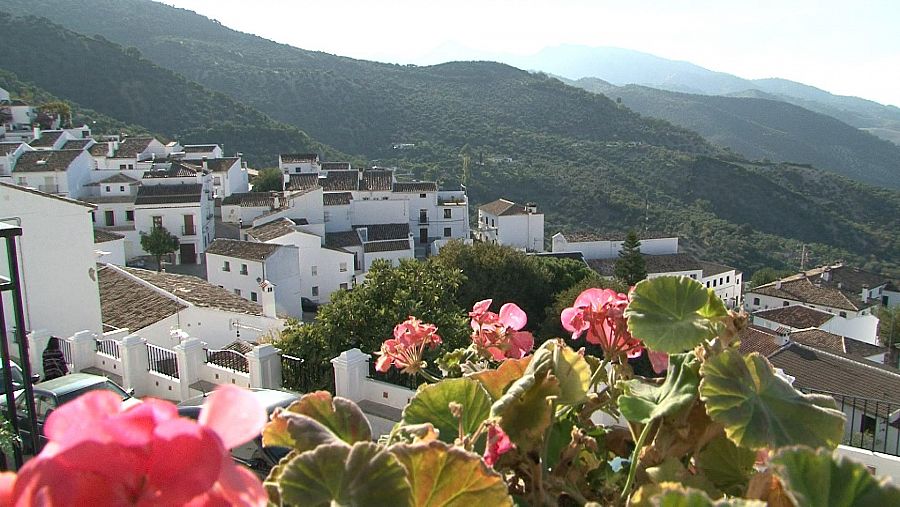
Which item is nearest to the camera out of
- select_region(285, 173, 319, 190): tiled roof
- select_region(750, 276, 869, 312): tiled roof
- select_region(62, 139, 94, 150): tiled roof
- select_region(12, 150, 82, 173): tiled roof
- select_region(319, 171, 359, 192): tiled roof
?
select_region(12, 150, 82, 173): tiled roof

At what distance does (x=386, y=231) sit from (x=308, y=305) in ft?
23.7

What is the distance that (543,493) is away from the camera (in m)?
1.49

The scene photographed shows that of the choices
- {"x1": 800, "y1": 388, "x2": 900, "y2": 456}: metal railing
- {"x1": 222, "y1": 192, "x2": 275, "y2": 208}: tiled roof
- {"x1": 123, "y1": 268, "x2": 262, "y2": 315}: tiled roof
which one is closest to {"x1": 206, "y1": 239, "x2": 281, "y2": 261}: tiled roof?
{"x1": 123, "y1": 268, "x2": 262, "y2": 315}: tiled roof

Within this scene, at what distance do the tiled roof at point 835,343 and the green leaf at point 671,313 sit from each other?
92.7 ft

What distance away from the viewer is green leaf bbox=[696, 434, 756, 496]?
1507 mm

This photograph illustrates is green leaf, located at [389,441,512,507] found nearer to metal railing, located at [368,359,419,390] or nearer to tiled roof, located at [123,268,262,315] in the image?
metal railing, located at [368,359,419,390]

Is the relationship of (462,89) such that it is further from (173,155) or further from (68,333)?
(68,333)

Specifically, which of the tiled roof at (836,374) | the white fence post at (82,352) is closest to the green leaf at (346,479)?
the white fence post at (82,352)

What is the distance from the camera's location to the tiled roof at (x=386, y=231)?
35.3 meters

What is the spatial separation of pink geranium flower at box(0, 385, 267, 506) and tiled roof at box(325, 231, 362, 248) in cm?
3222

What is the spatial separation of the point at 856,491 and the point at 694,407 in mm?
589

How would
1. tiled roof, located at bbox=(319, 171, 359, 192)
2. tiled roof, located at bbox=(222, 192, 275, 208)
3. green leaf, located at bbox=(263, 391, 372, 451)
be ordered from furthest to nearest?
tiled roof, located at bbox=(319, 171, 359, 192)
tiled roof, located at bbox=(222, 192, 275, 208)
green leaf, located at bbox=(263, 391, 372, 451)

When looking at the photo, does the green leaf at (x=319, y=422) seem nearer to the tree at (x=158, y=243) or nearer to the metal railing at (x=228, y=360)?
the metal railing at (x=228, y=360)

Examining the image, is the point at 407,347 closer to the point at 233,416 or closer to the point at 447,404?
the point at 447,404
